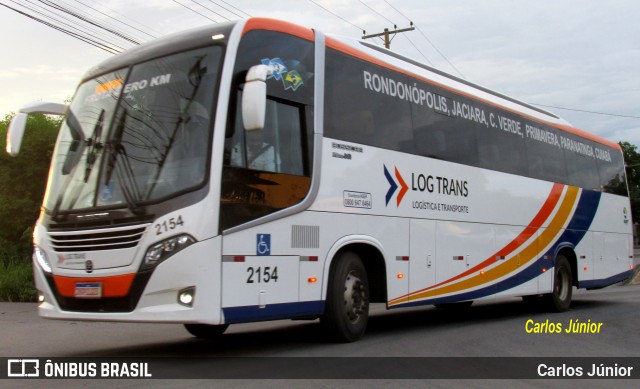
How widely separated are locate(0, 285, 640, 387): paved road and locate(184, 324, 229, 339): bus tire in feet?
0.43

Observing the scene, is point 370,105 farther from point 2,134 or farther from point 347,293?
point 2,134

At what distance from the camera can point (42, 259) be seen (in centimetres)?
771

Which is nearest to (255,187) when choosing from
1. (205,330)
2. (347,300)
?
(347,300)

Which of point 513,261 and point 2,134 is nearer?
point 513,261

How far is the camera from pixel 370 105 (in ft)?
31.1

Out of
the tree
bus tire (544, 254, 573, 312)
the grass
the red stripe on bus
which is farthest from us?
the tree

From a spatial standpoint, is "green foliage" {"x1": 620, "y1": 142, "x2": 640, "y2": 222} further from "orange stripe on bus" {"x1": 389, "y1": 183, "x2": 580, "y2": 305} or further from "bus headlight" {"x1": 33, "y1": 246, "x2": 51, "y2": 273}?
"bus headlight" {"x1": 33, "y1": 246, "x2": 51, "y2": 273}

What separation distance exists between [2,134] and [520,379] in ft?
68.4

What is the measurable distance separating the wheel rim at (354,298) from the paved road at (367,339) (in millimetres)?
372

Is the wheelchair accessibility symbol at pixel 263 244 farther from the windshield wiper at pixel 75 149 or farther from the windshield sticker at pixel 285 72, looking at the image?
the windshield wiper at pixel 75 149

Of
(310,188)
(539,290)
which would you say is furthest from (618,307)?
(310,188)

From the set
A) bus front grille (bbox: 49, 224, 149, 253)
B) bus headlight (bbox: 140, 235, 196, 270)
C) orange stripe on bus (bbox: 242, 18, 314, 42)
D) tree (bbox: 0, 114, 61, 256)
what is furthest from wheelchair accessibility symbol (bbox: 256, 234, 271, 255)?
tree (bbox: 0, 114, 61, 256)

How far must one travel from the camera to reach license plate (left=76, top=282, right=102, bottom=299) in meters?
7.11

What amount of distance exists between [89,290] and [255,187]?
6.58ft
